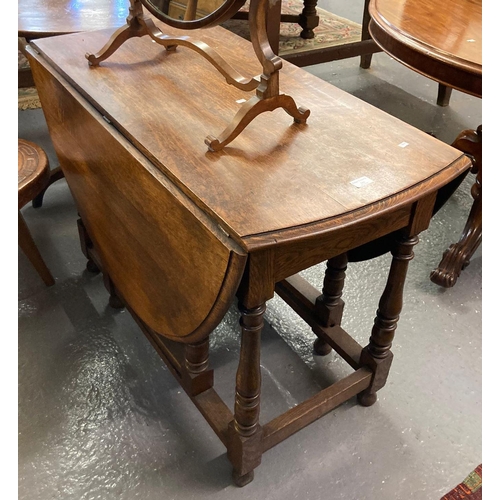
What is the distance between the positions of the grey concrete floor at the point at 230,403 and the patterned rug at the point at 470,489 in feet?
0.06

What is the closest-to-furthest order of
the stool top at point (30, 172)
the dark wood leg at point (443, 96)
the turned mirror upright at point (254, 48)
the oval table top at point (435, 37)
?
the turned mirror upright at point (254, 48), the oval table top at point (435, 37), the stool top at point (30, 172), the dark wood leg at point (443, 96)

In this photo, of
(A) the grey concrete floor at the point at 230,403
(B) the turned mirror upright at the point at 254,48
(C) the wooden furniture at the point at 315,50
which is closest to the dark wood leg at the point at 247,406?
(A) the grey concrete floor at the point at 230,403

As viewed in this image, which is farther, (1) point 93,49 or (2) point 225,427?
(1) point 93,49

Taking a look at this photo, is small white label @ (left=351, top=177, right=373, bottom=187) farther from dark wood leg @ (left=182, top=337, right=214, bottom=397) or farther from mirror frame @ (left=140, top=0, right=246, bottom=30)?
dark wood leg @ (left=182, top=337, right=214, bottom=397)

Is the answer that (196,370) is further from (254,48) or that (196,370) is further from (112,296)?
(254,48)

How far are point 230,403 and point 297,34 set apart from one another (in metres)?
2.42

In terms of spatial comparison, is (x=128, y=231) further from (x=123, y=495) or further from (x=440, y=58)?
(x=440, y=58)

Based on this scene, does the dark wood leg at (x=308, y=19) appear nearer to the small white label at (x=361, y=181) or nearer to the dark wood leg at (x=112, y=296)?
the dark wood leg at (x=112, y=296)

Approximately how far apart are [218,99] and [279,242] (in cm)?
57

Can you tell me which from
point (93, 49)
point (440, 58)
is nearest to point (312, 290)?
point (440, 58)

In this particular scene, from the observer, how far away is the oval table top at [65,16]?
1.92 meters

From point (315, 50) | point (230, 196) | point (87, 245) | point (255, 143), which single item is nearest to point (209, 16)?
point (255, 143)

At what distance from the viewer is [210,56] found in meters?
1.24

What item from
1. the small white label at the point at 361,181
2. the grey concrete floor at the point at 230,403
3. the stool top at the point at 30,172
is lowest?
the grey concrete floor at the point at 230,403
